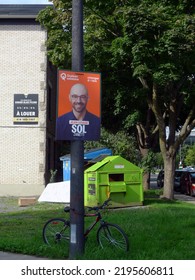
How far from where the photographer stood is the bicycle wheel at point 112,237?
25.2 ft

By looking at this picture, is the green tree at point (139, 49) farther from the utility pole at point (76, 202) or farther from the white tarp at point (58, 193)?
the utility pole at point (76, 202)

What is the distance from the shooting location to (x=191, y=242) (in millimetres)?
8797

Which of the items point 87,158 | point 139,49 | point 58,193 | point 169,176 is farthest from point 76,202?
point 169,176

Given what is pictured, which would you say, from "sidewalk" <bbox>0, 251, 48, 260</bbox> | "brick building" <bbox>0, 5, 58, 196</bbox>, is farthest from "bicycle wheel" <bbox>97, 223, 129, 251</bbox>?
"brick building" <bbox>0, 5, 58, 196</bbox>

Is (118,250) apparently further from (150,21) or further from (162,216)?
(150,21)

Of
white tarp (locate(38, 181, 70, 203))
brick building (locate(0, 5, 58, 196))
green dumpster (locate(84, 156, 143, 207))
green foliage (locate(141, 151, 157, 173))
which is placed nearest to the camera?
green dumpster (locate(84, 156, 143, 207))

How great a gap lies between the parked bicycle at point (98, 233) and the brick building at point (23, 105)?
1291cm

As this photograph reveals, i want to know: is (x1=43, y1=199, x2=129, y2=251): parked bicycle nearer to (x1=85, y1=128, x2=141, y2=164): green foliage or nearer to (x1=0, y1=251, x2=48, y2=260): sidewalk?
(x1=0, y1=251, x2=48, y2=260): sidewalk

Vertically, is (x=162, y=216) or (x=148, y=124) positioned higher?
(x=148, y=124)

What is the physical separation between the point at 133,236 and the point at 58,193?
8.27 metres

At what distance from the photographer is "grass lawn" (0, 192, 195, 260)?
302 inches

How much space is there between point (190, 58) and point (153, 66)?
1381 millimetres

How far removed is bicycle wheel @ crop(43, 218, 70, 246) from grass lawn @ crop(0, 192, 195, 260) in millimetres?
216
